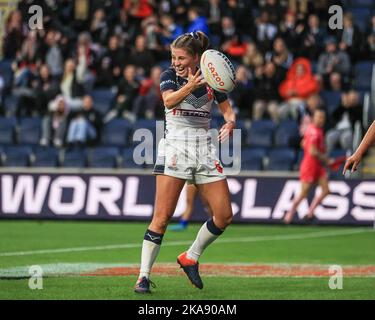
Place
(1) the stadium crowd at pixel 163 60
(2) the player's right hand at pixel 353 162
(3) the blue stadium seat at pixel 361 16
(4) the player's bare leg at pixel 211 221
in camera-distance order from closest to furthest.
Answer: (2) the player's right hand at pixel 353 162 → (4) the player's bare leg at pixel 211 221 → (1) the stadium crowd at pixel 163 60 → (3) the blue stadium seat at pixel 361 16

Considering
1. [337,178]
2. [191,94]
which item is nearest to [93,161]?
[337,178]

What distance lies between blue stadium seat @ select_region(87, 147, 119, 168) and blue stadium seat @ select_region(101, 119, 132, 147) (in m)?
0.49

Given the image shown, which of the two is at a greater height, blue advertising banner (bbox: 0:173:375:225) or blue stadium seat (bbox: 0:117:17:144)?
blue stadium seat (bbox: 0:117:17:144)

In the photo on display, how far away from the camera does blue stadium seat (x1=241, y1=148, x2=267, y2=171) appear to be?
21391 millimetres

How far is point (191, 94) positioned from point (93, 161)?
12601mm

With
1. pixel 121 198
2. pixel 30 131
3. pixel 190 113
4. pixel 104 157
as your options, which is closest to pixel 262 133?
pixel 104 157

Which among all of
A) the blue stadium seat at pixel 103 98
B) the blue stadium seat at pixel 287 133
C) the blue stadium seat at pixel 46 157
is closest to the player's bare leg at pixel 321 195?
the blue stadium seat at pixel 287 133

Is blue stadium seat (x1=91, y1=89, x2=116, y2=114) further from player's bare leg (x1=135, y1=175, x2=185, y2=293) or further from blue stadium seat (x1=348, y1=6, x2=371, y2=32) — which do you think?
player's bare leg (x1=135, y1=175, x2=185, y2=293)

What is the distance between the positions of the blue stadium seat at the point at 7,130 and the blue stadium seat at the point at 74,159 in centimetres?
165

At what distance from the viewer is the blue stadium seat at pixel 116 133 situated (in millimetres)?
22625

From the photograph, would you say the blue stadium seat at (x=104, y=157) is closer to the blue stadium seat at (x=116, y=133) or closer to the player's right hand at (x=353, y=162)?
the blue stadium seat at (x=116, y=133)

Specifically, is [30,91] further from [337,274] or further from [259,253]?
[337,274]

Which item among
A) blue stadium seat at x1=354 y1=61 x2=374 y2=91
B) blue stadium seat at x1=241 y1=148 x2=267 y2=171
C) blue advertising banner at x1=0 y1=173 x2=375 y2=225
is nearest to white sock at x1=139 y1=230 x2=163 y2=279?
blue advertising banner at x1=0 y1=173 x2=375 y2=225

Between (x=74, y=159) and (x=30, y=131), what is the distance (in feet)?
5.15
